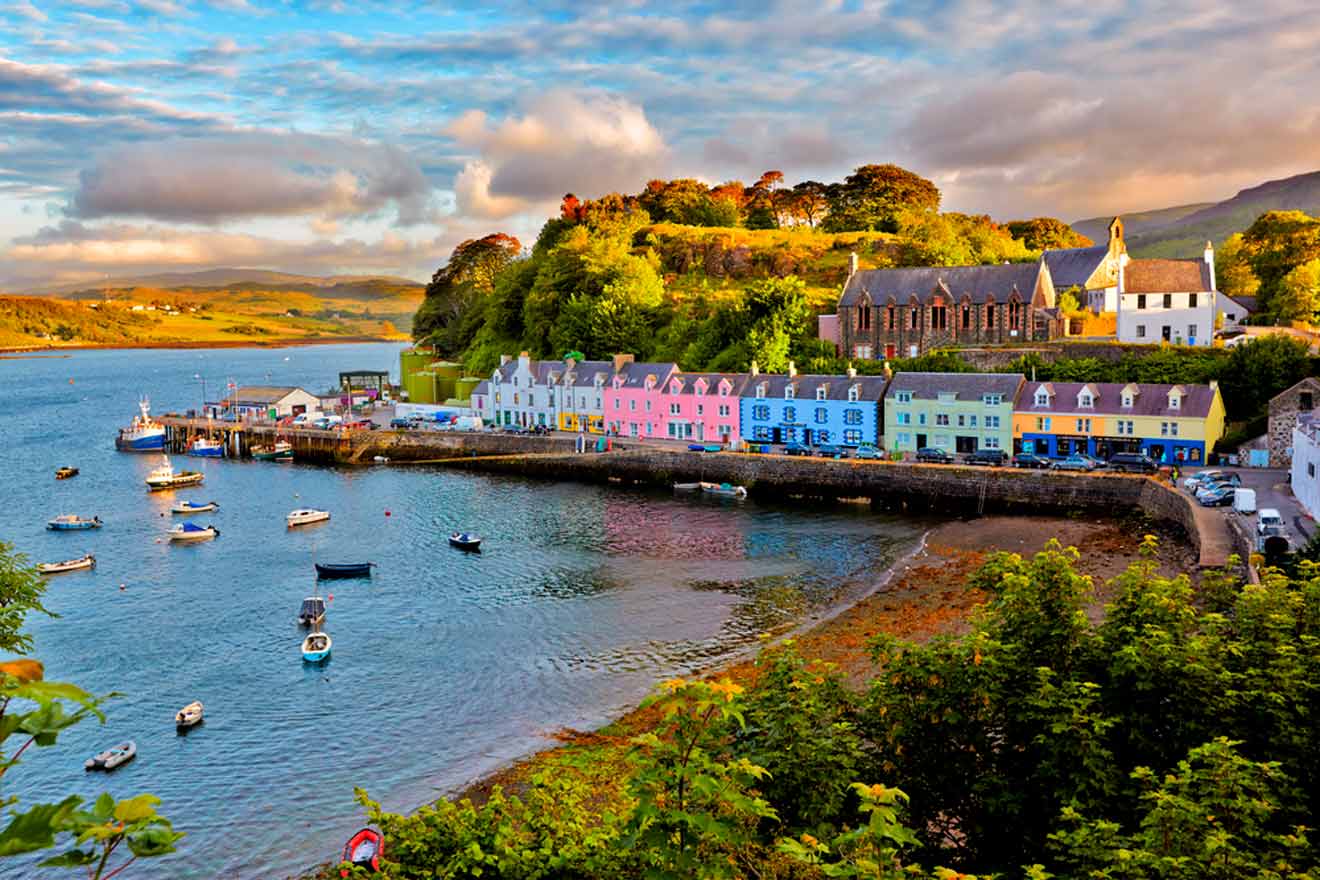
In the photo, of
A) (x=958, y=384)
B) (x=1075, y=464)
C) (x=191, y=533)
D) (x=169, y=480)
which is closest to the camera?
(x=191, y=533)

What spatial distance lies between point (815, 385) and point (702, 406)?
9355 millimetres

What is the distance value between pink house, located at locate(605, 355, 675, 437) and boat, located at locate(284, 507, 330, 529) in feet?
91.0

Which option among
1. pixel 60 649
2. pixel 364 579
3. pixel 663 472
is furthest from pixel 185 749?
pixel 663 472

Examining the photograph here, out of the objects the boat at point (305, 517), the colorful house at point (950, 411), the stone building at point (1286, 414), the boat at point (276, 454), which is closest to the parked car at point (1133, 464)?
the stone building at point (1286, 414)

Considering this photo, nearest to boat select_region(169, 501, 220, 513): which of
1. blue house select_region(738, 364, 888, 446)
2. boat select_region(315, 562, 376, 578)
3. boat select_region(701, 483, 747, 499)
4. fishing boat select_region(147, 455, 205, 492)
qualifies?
fishing boat select_region(147, 455, 205, 492)

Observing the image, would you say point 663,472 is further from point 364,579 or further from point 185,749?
point 185,749

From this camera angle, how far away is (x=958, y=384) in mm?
65062

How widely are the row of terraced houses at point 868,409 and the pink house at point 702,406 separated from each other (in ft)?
0.27

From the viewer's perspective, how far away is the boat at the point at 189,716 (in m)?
28.4

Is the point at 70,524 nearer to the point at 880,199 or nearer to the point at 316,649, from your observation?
the point at 316,649

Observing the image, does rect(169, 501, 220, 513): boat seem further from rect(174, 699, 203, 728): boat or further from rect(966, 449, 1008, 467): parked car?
rect(966, 449, 1008, 467): parked car

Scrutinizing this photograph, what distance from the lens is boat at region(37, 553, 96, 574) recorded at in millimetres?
45719

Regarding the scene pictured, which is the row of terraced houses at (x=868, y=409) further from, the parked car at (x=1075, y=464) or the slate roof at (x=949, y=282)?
the slate roof at (x=949, y=282)

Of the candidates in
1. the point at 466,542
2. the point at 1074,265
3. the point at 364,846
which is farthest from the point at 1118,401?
the point at 364,846
